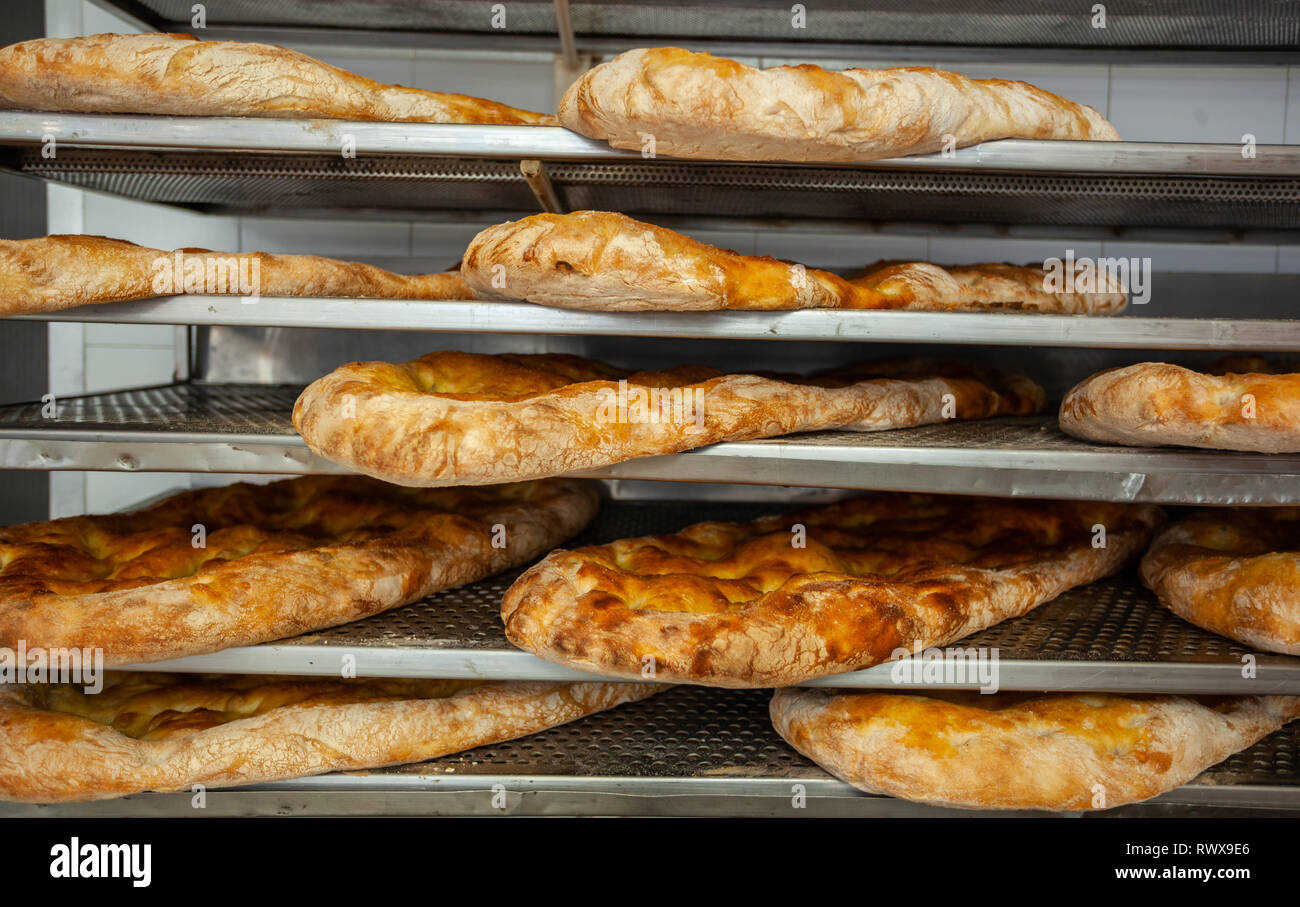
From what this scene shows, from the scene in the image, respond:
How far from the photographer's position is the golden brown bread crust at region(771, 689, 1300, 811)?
1.62 meters

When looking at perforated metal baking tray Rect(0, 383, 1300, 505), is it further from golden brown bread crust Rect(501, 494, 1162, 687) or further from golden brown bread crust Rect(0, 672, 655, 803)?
golden brown bread crust Rect(0, 672, 655, 803)

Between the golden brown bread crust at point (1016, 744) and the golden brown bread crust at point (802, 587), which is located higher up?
the golden brown bread crust at point (802, 587)

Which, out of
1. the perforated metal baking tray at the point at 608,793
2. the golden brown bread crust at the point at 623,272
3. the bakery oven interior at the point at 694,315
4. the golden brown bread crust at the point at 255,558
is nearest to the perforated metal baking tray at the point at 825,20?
the bakery oven interior at the point at 694,315

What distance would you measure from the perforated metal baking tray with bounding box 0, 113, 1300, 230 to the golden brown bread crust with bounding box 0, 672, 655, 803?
1.10 meters

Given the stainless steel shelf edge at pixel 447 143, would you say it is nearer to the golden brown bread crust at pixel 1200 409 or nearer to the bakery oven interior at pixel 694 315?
the bakery oven interior at pixel 694 315

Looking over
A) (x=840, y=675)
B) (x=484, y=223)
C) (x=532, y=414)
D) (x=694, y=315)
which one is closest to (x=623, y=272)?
(x=694, y=315)

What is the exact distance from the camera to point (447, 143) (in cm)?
169

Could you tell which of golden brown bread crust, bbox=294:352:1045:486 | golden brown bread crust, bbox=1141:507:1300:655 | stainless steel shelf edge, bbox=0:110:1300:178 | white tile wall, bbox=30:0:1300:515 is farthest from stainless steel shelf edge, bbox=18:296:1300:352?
white tile wall, bbox=30:0:1300:515

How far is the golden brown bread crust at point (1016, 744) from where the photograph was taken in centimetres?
162

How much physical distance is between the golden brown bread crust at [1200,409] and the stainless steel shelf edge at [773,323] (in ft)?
0.24

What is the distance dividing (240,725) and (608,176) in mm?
1435

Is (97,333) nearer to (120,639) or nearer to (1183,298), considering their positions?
(120,639)

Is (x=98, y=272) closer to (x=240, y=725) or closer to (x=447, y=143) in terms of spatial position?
(x=447, y=143)
